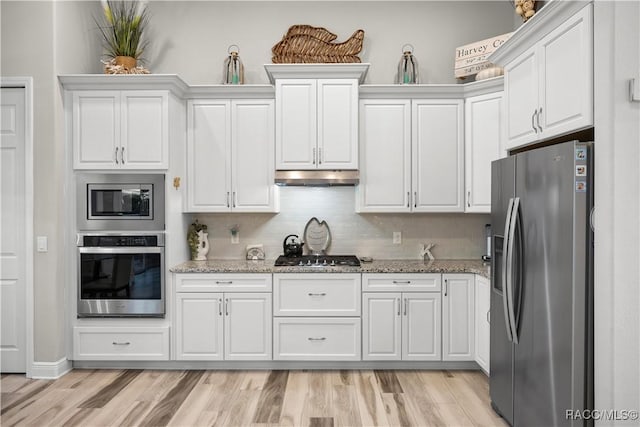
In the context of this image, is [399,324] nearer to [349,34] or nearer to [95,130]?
[349,34]

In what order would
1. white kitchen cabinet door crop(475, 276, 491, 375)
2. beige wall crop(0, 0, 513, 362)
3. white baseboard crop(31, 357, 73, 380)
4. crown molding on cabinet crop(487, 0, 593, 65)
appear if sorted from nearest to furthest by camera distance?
crown molding on cabinet crop(487, 0, 593, 65) < white kitchen cabinet door crop(475, 276, 491, 375) < white baseboard crop(31, 357, 73, 380) < beige wall crop(0, 0, 513, 362)

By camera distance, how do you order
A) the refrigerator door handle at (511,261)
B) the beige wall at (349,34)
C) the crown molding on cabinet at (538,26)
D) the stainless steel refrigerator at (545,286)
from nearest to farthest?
the stainless steel refrigerator at (545,286) → the crown molding on cabinet at (538,26) → the refrigerator door handle at (511,261) → the beige wall at (349,34)

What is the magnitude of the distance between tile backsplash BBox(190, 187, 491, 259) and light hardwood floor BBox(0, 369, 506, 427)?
1.14m

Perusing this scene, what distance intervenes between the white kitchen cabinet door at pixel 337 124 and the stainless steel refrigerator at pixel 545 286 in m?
1.36

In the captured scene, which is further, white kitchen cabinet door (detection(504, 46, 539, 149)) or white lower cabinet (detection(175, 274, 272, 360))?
white lower cabinet (detection(175, 274, 272, 360))

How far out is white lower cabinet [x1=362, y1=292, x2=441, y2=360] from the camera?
3.53 metres

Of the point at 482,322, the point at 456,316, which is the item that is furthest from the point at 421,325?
the point at 482,322

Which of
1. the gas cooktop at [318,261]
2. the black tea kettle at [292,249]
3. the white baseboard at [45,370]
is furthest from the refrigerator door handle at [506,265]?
the white baseboard at [45,370]

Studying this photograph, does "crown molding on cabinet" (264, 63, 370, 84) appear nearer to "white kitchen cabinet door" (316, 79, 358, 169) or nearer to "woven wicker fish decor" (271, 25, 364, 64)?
"white kitchen cabinet door" (316, 79, 358, 169)

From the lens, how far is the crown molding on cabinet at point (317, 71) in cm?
364

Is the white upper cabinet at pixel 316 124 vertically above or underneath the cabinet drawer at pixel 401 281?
above

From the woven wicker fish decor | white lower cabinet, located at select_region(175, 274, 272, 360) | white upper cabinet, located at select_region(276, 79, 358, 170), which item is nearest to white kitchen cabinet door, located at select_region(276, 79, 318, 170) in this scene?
white upper cabinet, located at select_region(276, 79, 358, 170)

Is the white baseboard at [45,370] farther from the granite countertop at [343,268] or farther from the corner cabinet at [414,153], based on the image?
the corner cabinet at [414,153]

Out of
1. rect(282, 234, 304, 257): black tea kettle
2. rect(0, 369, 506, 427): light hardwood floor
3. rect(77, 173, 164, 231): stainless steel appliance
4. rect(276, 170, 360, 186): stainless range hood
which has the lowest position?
rect(0, 369, 506, 427): light hardwood floor
